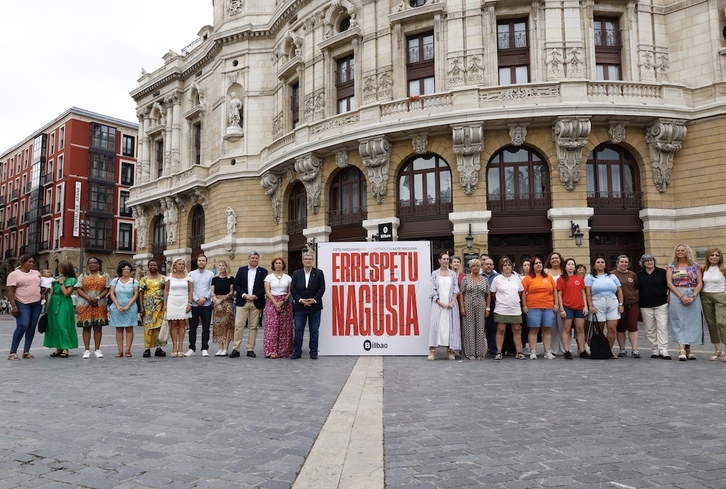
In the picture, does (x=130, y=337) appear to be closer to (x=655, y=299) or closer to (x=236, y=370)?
(x=236, y=370)

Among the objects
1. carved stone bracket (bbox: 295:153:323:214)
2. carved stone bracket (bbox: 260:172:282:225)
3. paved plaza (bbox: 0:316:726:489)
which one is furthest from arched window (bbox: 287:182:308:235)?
paved plaza (bbox: 0:316:726:489)

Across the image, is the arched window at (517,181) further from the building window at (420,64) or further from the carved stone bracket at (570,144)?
the building window at (420,64)

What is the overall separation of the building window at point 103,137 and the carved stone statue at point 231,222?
34522 millimetres

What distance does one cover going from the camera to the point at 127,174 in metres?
59.2

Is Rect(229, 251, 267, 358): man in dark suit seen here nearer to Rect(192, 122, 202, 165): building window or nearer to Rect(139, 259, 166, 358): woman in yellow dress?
Rect(139, 259, 166, 358): woman in yellow dress

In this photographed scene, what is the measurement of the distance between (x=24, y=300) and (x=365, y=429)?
932cm

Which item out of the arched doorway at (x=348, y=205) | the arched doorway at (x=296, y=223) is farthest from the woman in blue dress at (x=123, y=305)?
the arched doorway at (x=296, y=223)

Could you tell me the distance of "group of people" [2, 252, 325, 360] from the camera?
1087 centimetres

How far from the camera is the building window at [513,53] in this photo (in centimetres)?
2252

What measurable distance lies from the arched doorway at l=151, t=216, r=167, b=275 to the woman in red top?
111 feet

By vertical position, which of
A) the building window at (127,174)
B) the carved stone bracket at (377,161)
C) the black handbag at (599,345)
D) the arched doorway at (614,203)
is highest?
the building window at (127,174)

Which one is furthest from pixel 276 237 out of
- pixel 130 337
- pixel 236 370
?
pixel 236 370

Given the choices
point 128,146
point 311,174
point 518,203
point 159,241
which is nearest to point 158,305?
point 311,174

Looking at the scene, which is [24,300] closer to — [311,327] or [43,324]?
[43,324]
